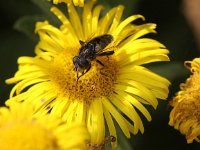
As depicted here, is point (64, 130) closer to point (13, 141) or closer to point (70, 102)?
point (13, 141)

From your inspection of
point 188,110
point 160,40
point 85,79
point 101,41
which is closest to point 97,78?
point 85,79

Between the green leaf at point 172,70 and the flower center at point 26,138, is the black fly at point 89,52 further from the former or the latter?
the green leaf at point 172,70

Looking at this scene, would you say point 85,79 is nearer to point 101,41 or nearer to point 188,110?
point 101,41

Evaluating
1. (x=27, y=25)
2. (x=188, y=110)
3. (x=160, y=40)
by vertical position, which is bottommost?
(x=188, y=110)

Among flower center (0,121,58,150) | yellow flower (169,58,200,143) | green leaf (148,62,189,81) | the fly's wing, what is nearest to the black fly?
the fly's wing

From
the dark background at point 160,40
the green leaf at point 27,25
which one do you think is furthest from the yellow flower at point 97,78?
the dark background at point 160,40

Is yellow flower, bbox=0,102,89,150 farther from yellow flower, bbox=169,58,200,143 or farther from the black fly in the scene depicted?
yellow flower, bbox=169,58,200,143

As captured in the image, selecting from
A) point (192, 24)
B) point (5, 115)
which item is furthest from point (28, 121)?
point (192, 24)
